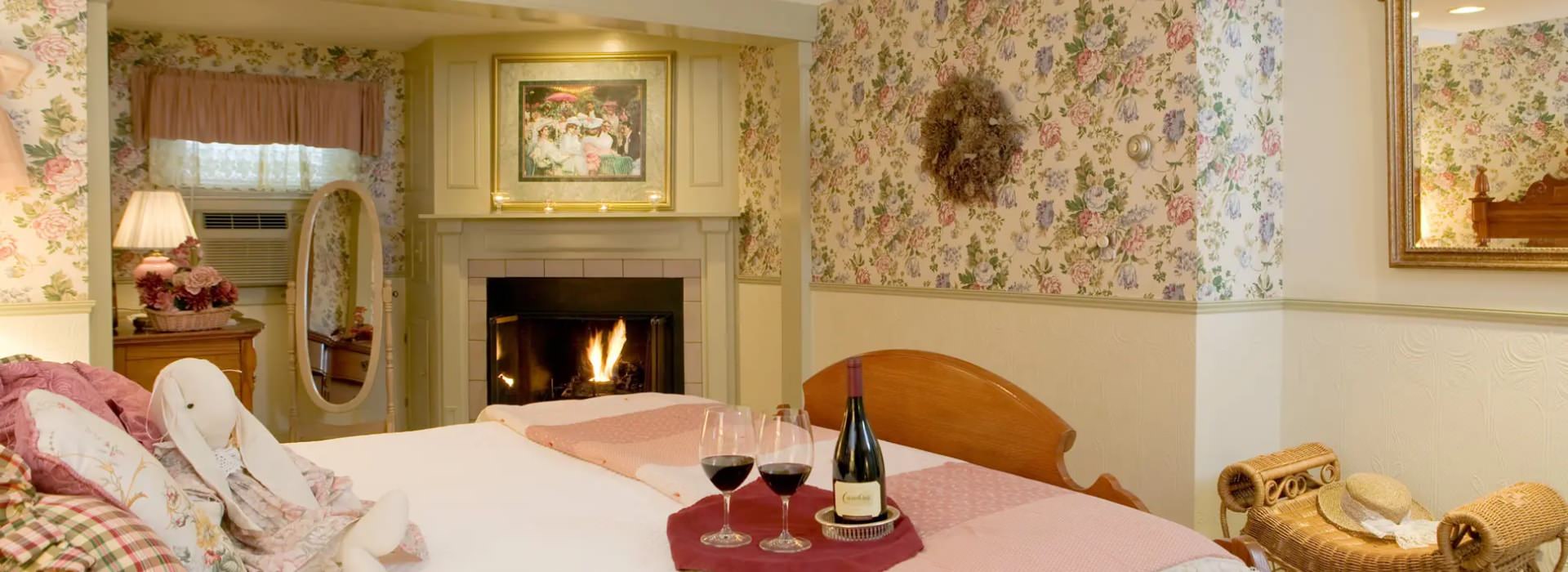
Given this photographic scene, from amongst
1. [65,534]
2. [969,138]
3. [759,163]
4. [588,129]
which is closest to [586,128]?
[588,129]

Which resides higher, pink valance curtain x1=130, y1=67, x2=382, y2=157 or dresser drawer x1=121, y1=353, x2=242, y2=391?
pink valance curtain x1=130, y1=67, x2=382, y2=157

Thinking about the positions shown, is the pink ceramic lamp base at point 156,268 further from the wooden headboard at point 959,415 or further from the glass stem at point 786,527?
the glass stem at point 786,527

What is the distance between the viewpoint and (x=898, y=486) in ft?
6.40

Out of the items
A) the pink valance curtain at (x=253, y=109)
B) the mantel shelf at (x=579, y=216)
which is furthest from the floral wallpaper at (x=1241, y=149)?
the pink valance curtain at (x=253, y=109)

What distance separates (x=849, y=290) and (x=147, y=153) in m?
3.63

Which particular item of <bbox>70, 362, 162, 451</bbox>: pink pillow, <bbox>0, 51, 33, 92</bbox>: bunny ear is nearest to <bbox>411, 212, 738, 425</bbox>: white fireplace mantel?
<bbox>0, 51, 33, 92</bbox>: bunny ear

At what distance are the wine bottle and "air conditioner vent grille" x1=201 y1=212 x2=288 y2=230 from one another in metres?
4.93

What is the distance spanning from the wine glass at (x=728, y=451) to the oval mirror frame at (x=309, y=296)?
4428 mm

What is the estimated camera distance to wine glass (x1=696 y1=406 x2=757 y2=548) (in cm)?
154

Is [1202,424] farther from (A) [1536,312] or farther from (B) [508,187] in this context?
(B) [508,187]

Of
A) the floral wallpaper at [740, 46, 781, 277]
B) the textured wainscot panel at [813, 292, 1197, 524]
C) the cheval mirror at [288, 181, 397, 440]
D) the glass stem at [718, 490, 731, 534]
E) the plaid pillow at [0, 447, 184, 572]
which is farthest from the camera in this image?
the cheval mirror at [288, 181, 397, 440]

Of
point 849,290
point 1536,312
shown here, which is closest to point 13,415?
point 1536,312

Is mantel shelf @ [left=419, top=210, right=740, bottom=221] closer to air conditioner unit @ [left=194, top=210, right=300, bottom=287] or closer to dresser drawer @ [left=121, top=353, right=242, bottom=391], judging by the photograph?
air conditioner unit @ [left=194, top=210, right=300, bottom=287]

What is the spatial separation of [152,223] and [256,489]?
153 inches
